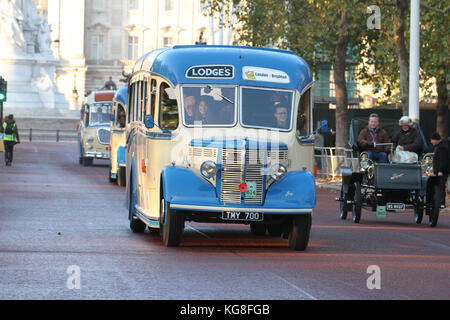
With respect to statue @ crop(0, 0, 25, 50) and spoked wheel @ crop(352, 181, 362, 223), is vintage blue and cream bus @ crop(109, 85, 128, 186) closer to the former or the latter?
spoked wheel @ crop(352, 181, 362, 223)

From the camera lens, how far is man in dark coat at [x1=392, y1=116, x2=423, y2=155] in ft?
68.6

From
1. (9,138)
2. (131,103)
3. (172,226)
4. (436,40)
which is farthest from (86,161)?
(172,226)

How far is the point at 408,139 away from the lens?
2106cm

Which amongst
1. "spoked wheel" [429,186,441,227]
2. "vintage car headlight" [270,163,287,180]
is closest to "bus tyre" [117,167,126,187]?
"spoked wheel" [429,186,441,227]

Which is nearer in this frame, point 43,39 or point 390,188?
point 390,188

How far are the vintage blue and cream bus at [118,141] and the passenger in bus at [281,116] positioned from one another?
1551cm

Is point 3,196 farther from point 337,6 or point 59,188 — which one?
point 337,6

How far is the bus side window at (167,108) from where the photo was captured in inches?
602

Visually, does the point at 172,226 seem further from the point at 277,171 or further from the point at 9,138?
the point at 9,138

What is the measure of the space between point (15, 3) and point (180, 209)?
231ft

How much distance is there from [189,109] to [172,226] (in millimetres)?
1666

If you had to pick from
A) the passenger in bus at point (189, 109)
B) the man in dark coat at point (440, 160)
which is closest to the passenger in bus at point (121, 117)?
the man in dark coat at point (440, 160)

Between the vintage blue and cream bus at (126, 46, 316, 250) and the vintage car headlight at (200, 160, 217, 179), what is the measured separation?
0.5 inches
